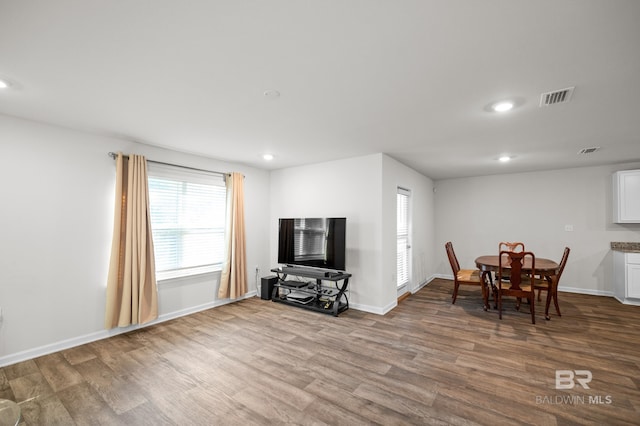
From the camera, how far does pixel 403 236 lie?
205 inches

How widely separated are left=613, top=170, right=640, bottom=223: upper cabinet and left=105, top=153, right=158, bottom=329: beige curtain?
7.72 m

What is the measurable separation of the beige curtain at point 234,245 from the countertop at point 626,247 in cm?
671

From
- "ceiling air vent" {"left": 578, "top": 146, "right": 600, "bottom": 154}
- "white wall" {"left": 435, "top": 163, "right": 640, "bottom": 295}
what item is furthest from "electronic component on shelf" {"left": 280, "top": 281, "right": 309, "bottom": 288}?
"ceiling air vent" {"left": 578, "top": 146, "right": 600, "bottom": 154}

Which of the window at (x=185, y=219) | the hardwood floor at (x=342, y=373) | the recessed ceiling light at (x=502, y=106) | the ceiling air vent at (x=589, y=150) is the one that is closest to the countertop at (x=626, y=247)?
the hardwood floor at (x=342, y=373)

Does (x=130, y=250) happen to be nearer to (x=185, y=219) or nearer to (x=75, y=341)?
(x=185, y=219)

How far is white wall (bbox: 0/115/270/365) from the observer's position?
2.72 m

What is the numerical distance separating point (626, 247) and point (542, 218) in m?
1.27

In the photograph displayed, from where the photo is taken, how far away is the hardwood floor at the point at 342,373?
198 cm

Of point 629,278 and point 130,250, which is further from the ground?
point 130,250

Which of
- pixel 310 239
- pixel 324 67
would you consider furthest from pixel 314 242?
pixel 324 67

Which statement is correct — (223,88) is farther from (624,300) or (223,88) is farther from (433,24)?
(624,300)

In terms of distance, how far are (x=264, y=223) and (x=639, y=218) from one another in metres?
6.65

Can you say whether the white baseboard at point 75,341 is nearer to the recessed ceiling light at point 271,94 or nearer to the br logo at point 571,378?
the recessed ceiling light at point 271,94

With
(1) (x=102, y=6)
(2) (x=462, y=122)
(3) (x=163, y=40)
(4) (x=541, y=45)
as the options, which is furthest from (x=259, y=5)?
(2) (x=462, y=122)
